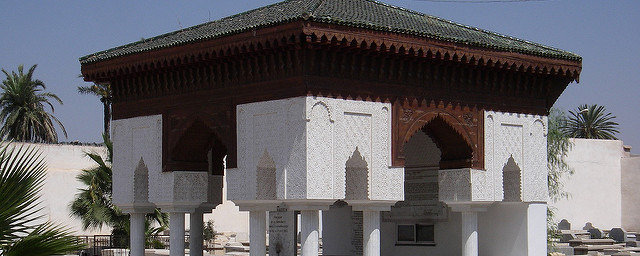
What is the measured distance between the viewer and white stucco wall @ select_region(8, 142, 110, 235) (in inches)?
1102

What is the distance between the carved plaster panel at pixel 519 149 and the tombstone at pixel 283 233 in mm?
3207

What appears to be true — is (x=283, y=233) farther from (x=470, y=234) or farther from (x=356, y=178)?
(x=470, y=234)

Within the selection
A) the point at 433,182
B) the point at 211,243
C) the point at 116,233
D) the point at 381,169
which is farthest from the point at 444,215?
the point at 211,243

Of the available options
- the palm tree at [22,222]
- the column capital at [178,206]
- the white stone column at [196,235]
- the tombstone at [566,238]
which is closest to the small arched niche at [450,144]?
the column capital at [178,206]

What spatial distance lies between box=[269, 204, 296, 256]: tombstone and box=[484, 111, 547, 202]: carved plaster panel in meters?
3.21

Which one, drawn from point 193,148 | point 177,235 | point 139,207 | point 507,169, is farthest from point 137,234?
point 507,169

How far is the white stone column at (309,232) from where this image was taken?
Answer: 37.1 feet

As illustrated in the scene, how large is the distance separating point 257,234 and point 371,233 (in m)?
1.60

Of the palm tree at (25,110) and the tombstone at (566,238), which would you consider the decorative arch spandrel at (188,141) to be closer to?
the tombstone at (566,238)

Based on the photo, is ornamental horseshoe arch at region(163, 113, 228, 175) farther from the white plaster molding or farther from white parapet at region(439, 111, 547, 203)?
white parapet at region(439, 111, 547, 203)

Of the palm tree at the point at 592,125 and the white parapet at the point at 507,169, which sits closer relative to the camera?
the white parapet at the point at 507,169

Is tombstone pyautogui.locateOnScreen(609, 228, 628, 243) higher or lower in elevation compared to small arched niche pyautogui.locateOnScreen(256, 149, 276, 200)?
lower

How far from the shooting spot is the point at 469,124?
13031 millimetres

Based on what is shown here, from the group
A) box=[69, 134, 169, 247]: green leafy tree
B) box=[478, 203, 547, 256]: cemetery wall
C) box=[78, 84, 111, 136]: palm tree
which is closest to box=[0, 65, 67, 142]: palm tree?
box=[78, 84, 111, 136]: palm tree
